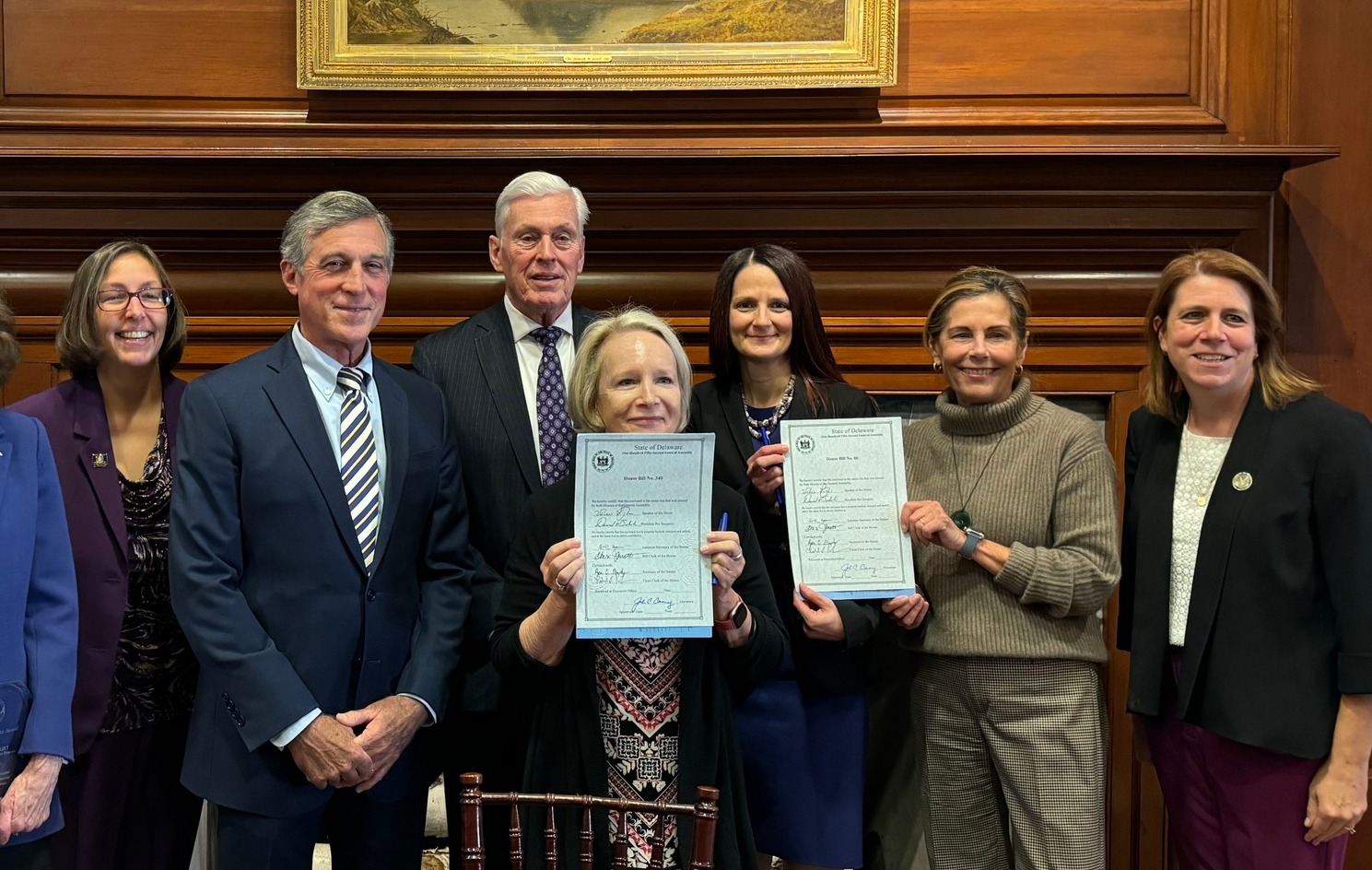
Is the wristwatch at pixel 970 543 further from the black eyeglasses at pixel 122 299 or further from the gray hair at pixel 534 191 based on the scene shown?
the black eyeglasses at pixel 122 299

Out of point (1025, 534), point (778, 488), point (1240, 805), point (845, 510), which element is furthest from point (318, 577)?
point (1240, 805)

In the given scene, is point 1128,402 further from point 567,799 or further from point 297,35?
point 297,35

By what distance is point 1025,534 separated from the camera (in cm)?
259

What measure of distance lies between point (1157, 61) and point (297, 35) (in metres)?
2.51

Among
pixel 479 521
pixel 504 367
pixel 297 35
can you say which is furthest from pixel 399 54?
pixel 479 521

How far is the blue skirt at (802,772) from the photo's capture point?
2.60 meters

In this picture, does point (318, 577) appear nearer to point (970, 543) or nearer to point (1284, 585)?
point (970, 543)

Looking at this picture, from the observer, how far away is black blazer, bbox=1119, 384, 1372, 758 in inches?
91.4

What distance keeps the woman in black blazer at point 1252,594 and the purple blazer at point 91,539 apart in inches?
84.6

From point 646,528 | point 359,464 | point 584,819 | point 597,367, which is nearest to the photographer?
point 584,819

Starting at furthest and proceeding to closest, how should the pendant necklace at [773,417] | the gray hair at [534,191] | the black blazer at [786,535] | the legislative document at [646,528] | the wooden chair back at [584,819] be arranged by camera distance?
1. the gray hair at [534,191]
2. the pendant necklace at [773,417]
3. the black blazer at [786,535]
4. the legislative document at [646,528]
5. the wooden chair back at [584,819]

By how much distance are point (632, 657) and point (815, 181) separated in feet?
5.51

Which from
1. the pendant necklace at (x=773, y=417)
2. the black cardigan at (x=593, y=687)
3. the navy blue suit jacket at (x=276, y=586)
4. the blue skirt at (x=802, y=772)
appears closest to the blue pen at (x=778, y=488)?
the pendant necklace at (x=773, y=417)

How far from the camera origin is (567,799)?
1859 millimetres
